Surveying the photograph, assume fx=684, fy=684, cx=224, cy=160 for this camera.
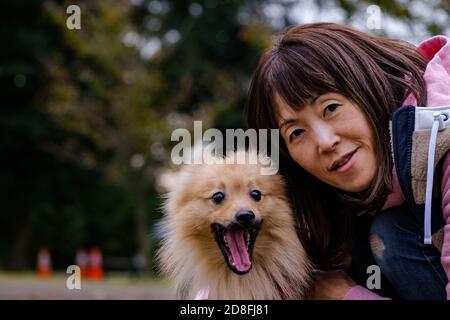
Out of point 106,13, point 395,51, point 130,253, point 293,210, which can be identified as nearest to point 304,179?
point 293,210

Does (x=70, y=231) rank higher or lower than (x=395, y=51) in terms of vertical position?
lower

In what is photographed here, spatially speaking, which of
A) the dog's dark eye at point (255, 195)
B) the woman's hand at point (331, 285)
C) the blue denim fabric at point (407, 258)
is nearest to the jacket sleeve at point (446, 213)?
the blue denim fabric at point (407, 258)

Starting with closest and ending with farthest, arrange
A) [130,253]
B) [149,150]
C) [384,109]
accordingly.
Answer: [384,109] < [149,150] < [130,253]

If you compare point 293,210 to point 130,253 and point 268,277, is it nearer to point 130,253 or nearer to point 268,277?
point 268,277

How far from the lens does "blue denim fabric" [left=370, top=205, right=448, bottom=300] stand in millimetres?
2848

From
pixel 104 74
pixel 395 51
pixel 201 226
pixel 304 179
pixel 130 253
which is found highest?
pixel 104 74

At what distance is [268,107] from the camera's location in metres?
3.20

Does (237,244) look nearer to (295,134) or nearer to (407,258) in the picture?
(295,134)

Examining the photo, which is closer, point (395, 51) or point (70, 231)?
point (395, 51)

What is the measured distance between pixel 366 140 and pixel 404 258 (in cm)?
53

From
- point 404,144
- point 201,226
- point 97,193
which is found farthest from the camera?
point 97,193

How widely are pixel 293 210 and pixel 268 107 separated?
51 cm

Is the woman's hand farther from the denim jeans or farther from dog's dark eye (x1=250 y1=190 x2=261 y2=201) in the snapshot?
dog's dark eye (x1=250 y1=190 x2=261 y2=201)

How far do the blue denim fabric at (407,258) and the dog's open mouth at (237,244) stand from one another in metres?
0.55
